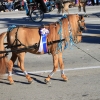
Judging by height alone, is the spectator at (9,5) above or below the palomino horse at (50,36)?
below

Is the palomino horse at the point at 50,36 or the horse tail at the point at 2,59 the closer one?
the palomino horse at the point at 50,36

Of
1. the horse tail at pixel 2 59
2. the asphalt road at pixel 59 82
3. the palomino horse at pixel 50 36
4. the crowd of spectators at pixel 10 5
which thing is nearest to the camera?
the asphalt road at pixel 59 82

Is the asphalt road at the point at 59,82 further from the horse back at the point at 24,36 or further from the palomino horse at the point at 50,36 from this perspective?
the horse back at the point at 24,36

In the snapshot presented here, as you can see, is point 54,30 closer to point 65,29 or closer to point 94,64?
point 65,29

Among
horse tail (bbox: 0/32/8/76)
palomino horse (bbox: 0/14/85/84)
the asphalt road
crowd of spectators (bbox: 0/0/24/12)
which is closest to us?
the asphalt road

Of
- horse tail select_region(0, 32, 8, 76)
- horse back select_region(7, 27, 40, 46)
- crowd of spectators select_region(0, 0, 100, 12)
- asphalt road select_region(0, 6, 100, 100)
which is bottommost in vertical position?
crowd of spectators select_region(0, 0, 100, 12)

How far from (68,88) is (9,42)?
1.46 meters

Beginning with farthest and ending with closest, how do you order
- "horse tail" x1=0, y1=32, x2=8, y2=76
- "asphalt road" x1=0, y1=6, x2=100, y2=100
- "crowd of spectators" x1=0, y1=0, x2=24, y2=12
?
"crowd of spectators" x1=0, y1=0, x2=24, y2=12 → "horse tail" x1=0, y1=32, x2=8, y2=76 → "asphalt road" x1=0, y1=6, x2=100, y2=100

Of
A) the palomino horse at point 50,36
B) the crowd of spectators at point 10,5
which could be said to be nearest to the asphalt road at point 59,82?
the palomino horse at point 50,36

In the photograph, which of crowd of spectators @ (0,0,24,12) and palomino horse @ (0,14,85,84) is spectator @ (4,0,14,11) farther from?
palomino horse @ (0,14,85,84)

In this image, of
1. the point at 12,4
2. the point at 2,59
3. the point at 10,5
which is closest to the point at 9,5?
the point at 10,5

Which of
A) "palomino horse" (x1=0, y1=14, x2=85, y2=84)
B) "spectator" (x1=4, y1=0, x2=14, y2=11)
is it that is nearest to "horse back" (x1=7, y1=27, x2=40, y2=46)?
"palomino horse" (x1=0, y1=14, x2=85, y2=84)

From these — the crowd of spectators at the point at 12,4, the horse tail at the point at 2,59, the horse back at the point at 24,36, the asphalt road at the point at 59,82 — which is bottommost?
the crowd of spectators at the point at 12,4

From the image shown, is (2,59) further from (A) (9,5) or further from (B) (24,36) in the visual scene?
(A) (9,5)
